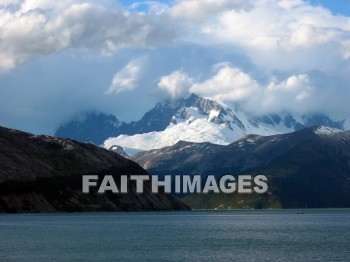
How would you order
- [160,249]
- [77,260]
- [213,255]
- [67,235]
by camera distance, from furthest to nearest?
[67,235], [160,249], [213,255], [77,260]

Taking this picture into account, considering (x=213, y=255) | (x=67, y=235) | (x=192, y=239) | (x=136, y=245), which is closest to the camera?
(x=213, y=255)

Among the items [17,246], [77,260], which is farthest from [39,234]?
[77,260]

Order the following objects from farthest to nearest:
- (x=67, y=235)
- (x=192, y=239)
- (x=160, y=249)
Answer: (x=67, y=235) → (x=192, y=239) → (x=160, y=249)

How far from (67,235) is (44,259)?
2290 inches

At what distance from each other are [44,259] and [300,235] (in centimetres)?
8396

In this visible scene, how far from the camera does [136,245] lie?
15425 centimetres

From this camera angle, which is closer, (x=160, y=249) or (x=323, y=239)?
(x=160, y=249)

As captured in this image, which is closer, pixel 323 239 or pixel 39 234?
pixel 323 239

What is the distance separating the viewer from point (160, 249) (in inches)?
5684

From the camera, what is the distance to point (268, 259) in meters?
125

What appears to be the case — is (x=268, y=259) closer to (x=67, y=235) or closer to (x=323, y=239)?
(x=323, y=239)

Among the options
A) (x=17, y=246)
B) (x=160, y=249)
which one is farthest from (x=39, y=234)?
(x=160, y=249)

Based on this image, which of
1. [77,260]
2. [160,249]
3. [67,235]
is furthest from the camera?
[67,235]

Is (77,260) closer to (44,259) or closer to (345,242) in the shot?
(44,259)
